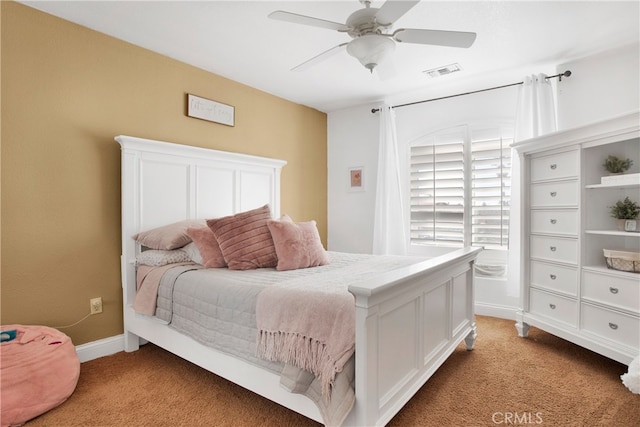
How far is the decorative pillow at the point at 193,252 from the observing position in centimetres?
255

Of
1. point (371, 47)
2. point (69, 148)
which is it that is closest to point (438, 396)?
point (371, 47)

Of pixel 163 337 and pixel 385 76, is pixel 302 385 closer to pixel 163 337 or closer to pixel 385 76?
pixel 163 337

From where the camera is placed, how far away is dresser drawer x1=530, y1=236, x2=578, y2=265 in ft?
8.30

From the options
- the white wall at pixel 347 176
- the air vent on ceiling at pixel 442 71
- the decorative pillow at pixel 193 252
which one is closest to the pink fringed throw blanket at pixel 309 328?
the decorative pillow at pixel 193 252

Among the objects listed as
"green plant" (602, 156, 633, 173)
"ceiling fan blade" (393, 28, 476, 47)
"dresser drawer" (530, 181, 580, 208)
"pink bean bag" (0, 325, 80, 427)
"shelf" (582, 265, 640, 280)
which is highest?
"ceiling fan blade" (393, 28, 476, 47)

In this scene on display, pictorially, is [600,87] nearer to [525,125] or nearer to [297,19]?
[525,125]

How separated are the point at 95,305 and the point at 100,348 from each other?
1.04ft

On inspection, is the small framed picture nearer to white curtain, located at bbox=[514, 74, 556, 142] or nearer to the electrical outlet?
white curtain, located at bbox=[514, 74, 556, 142]

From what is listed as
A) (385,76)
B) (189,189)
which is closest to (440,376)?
(385,76)

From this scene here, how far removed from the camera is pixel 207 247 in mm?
2490

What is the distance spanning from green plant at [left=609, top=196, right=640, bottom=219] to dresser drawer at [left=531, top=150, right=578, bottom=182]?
324mm

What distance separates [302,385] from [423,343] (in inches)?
30.4

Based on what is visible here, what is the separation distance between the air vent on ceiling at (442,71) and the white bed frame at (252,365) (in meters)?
1.70

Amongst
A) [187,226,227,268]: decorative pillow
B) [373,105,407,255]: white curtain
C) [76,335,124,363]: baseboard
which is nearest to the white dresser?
[373,105,407,255]: white curtain
